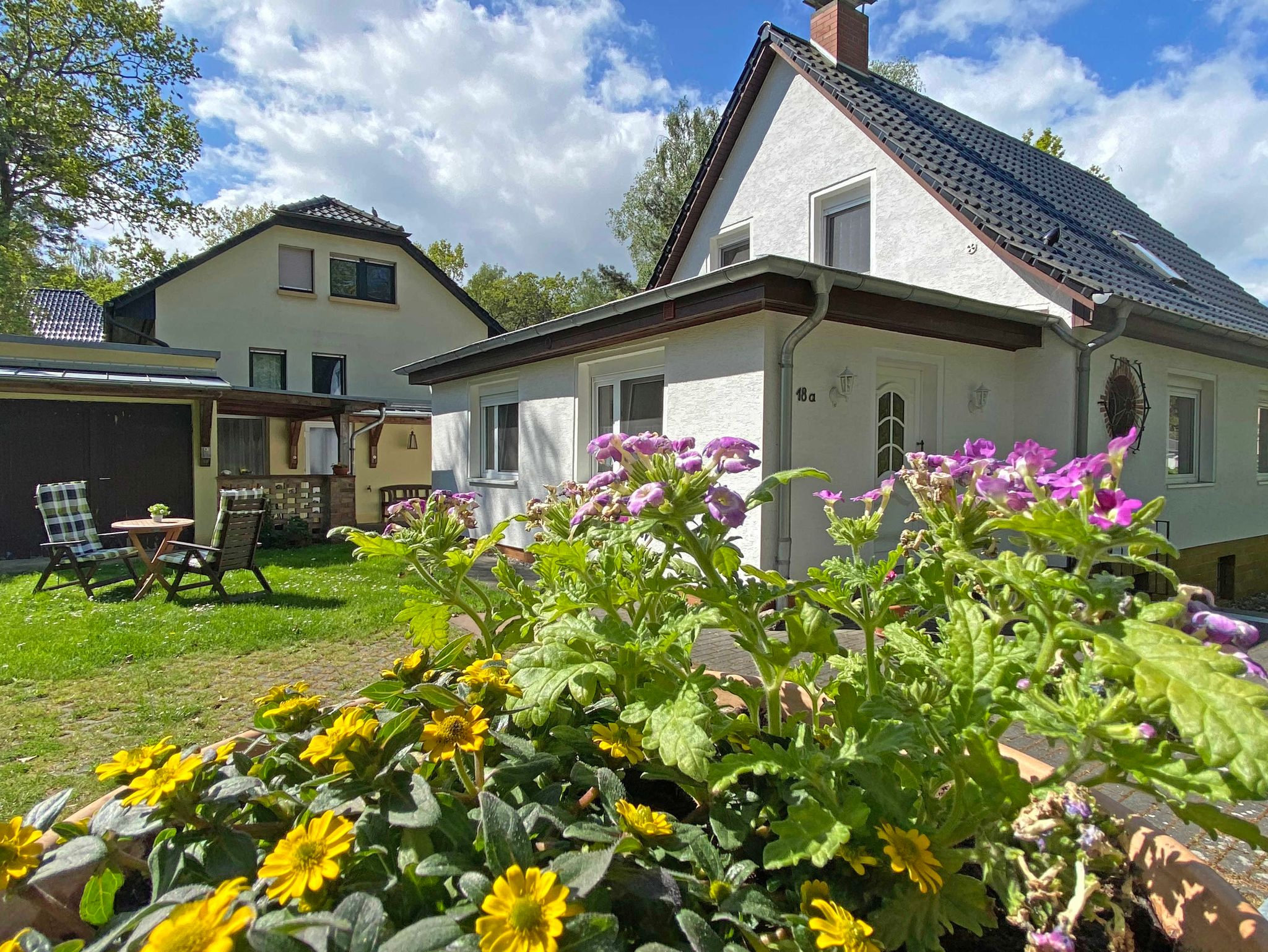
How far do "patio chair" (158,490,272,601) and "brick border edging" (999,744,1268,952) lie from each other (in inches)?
283

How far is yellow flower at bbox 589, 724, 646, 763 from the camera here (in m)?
1.28

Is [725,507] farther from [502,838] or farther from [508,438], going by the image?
[508,438]

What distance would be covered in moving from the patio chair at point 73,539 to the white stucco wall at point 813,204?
8.06 m

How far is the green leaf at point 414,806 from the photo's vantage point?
3.12ft

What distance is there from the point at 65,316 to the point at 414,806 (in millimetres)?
24257

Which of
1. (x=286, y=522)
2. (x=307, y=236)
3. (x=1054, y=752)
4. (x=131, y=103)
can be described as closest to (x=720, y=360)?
(x=1054, y=752)

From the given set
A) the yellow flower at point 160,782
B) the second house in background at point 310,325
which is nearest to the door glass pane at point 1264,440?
the yellow flower at point 160,782

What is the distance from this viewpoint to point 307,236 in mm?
16234

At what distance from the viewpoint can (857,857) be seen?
1.06m

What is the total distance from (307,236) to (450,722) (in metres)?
18.1

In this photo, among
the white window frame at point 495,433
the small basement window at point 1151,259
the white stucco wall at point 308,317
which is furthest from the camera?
the white stucco wall at point 308,317

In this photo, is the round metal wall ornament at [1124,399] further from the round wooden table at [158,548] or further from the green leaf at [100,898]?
the round wooden table at [158,548]

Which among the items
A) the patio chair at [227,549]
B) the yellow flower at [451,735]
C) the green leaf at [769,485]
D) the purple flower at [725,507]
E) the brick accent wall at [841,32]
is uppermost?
the brick accent wall at [841,32]

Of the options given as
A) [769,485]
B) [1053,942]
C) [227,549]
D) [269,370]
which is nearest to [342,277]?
[269,370]
